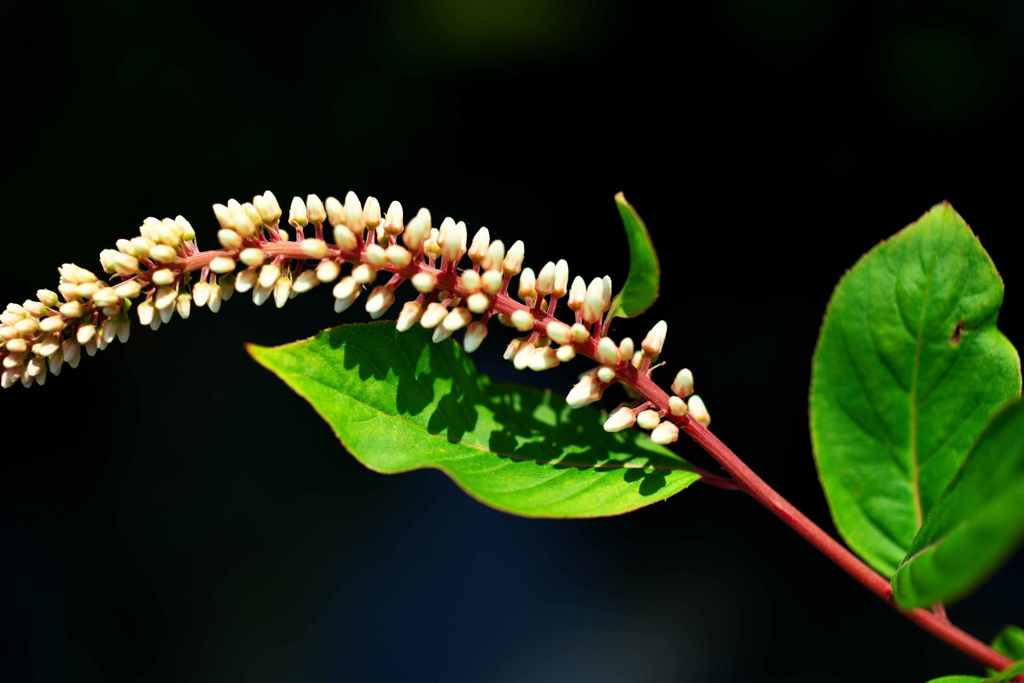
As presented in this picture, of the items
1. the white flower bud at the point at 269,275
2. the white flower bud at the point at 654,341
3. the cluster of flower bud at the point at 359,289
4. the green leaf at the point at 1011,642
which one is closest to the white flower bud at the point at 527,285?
the cluster of flower bud at the point at 359,289

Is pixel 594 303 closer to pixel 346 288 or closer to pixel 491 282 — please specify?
pixel 491 282

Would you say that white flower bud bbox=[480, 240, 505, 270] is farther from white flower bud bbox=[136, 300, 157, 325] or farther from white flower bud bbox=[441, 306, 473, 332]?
white flower bud bbox=[136, 300, 157, 325]

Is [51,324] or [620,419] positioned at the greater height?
[51,324]

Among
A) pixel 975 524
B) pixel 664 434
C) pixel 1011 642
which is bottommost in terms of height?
pixel 1011 642

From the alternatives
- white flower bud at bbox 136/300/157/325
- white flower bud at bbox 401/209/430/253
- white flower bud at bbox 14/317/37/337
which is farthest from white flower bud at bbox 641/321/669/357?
white flower bud at bbox 14/317/37/337

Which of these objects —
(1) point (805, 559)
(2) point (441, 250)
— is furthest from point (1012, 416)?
(1) point (805, 559)

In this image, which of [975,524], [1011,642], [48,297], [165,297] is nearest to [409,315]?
[165,297]

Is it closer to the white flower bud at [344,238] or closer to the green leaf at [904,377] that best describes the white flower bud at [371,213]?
the white flower bud at [344,238]

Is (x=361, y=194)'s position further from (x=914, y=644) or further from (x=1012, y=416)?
(x=1012, y=416)
